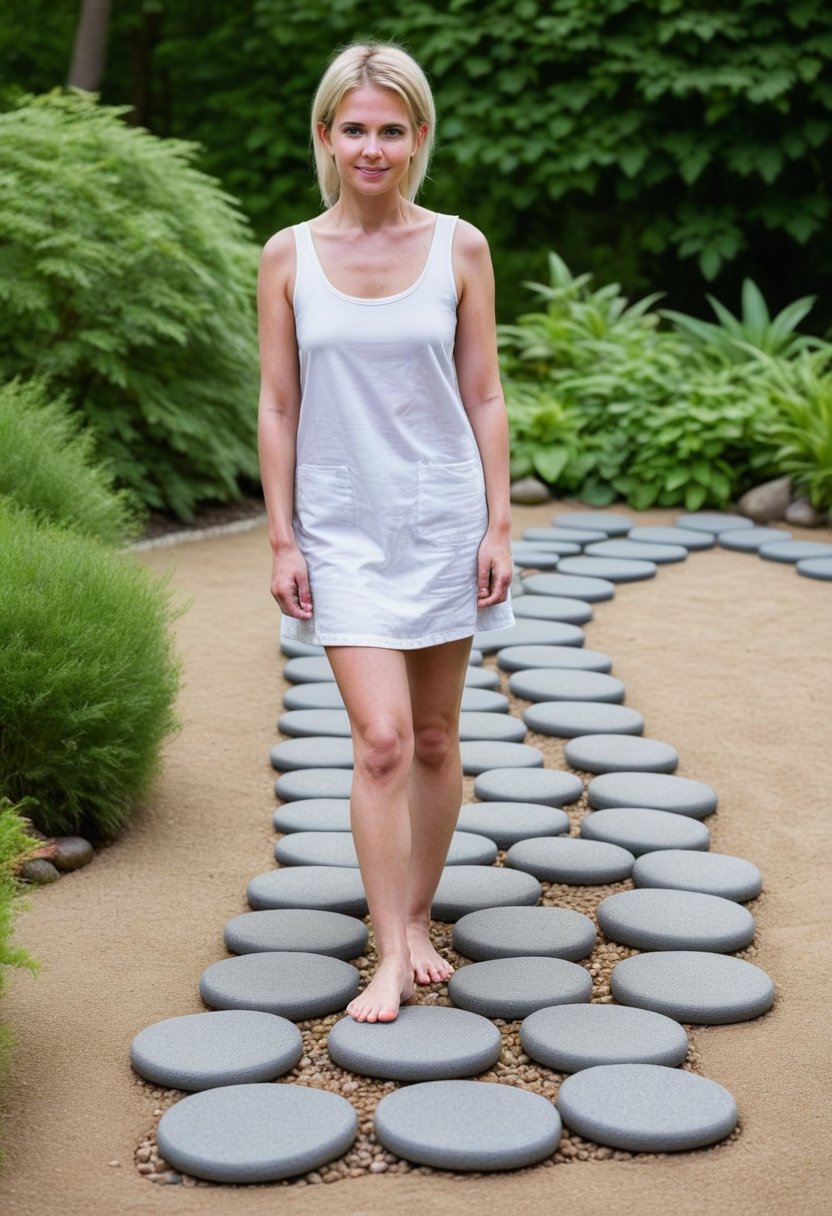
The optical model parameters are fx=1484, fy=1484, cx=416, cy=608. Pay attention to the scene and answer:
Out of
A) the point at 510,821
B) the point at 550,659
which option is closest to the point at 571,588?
the point at 550,659

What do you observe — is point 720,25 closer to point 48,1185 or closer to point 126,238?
point 126,238

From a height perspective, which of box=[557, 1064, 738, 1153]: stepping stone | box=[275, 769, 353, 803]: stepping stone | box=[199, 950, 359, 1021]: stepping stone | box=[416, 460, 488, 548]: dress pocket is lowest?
box=[275, 769, 353, 803]: stepping stone

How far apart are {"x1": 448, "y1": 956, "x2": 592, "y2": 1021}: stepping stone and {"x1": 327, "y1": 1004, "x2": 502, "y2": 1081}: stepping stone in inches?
3.9

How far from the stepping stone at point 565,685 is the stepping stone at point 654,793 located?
80cm

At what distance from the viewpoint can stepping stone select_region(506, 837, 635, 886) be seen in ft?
12.2

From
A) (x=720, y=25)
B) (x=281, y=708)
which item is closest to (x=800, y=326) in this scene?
(x=720, y=25)

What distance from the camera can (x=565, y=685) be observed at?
5227mm

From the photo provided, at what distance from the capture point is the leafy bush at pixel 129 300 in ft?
23.7

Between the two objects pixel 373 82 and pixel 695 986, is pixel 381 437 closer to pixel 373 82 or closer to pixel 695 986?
pixel 373 82

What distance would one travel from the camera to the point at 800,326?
11.7 metres

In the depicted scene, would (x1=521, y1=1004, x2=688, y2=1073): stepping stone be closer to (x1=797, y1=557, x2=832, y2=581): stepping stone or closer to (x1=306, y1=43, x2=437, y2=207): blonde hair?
(x1=306, y1=43, x2=437, y2=207): blonde hair

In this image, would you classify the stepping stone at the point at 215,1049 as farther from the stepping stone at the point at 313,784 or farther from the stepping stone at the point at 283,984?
the stepping stone at the point at 313,784

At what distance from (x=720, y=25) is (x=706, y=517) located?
4195mm

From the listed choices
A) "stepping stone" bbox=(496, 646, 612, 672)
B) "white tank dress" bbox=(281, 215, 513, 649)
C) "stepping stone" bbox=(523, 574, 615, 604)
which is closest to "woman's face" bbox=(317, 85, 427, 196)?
"white tank dress" bbox=(281, 215, 513, 649)
